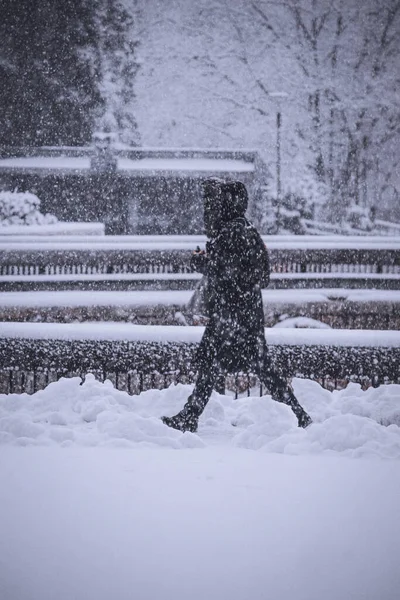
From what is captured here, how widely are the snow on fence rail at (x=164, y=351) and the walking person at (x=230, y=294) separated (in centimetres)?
123

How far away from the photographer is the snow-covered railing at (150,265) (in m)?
14.6

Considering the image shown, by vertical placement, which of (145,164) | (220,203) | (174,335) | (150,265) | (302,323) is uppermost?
(145,164)

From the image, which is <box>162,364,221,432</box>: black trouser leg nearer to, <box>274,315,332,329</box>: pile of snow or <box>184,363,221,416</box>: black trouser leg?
<box>184,363,221,416</box>: black trouser leg

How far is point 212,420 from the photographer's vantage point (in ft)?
18.4

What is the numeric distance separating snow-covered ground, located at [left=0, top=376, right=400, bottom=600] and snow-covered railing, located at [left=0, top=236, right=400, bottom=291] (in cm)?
887

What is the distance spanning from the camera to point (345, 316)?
1339cm

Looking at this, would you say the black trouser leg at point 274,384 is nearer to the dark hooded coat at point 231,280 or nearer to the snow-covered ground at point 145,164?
the dark hooded coat at point 231,280

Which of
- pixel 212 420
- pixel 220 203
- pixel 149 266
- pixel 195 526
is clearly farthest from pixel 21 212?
pixel 195 526

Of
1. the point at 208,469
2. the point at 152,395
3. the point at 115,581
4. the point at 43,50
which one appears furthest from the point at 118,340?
the point at 43,50

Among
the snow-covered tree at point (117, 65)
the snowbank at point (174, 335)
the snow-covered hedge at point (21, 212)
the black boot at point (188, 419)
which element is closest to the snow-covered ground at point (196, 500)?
the black boot at point (188, 419)

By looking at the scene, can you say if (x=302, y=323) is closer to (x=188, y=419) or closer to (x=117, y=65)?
(x=188, y=419)

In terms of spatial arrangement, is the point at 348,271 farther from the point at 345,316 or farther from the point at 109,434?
the point at 109,434

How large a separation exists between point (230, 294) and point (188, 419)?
1.03m

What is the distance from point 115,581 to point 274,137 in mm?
35940
